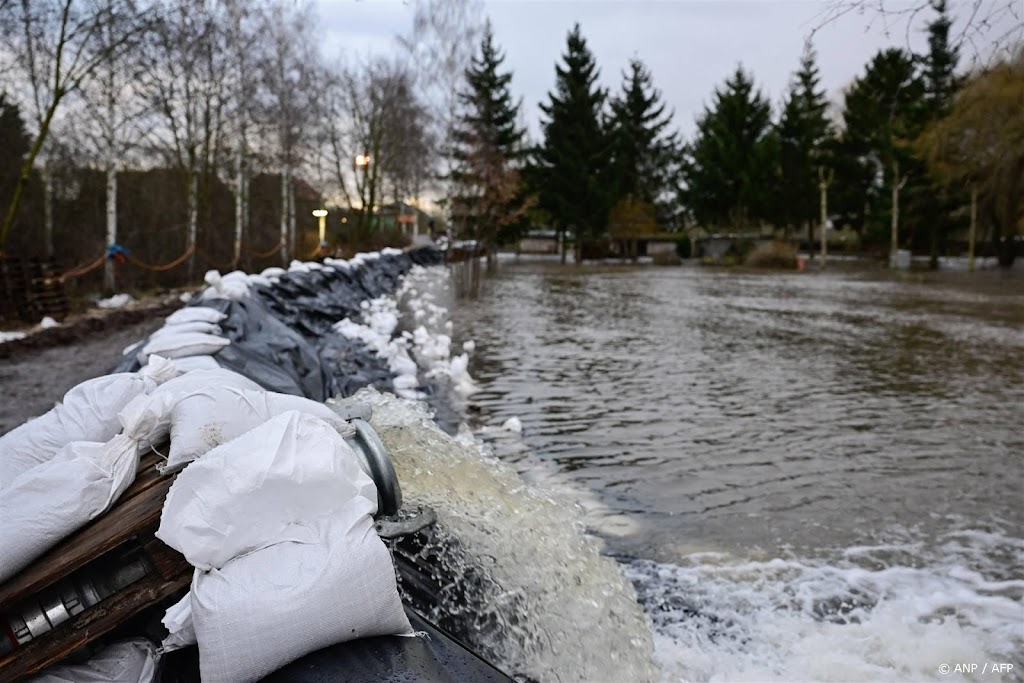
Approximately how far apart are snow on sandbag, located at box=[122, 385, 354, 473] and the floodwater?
1703 millimetres

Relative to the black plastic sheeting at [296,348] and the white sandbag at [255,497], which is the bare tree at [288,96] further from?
the white sandbag at [255,497]

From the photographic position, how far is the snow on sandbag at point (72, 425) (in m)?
2.49

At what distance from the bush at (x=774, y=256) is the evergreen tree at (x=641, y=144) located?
344 inches

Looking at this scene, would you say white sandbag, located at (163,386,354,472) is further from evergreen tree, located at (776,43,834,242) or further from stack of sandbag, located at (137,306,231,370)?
evergreen tree, located at (776,43,834,242)

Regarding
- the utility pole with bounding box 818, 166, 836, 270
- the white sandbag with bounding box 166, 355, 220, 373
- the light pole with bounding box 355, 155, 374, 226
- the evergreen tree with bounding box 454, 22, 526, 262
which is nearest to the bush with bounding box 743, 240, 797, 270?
the utility pole with bounding box 818, 166, 836, 270

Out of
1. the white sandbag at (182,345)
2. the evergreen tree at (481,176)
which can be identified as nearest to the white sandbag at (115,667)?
the white sandbag at (182,345)

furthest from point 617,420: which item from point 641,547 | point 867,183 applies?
point 867,183

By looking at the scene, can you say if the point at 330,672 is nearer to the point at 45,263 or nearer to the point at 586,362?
the point at 586,362

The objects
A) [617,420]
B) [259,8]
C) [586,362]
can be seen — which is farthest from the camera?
[259,8]

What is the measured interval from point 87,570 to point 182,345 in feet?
9.86

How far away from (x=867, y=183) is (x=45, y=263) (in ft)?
132

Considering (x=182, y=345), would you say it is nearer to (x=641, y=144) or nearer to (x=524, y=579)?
(x=524, y=579)

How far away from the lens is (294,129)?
2272 cm

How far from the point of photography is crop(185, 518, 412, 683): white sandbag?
5.50ft
